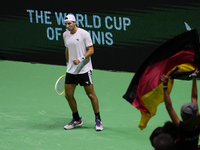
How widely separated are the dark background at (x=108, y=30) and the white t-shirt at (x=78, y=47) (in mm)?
3798

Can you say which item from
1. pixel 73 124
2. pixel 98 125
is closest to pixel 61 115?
pixel 73 124

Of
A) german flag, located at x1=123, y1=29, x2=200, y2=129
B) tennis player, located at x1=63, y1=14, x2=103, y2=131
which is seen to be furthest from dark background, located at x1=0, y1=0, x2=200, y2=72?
german flag, located at x1=123, y1=29, x2=200, y2=129

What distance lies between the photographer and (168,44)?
645cm

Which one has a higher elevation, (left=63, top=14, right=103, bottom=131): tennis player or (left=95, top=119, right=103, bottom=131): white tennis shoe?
(left=63, top=14, right=103, bottom=131): tennis player

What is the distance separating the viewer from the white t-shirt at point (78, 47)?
8.17 meters

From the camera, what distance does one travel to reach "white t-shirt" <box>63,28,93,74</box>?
817cm

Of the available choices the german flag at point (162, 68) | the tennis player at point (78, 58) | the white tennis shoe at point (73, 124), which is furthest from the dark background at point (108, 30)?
the german flag at point (162, 68)

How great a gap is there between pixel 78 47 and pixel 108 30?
420 centimetres

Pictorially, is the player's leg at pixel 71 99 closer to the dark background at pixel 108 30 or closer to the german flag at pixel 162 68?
the german flag at pixel 162 68

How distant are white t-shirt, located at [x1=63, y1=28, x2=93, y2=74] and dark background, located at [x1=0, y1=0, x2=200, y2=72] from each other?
3798 mm

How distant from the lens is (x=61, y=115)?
362 inches

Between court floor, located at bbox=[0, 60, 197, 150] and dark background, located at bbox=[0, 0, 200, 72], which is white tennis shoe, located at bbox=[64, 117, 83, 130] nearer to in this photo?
court floor, located at bbox=[0, 60, 197, 150]

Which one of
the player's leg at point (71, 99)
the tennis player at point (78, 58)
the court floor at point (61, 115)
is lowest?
the court floor at point (61, 115)

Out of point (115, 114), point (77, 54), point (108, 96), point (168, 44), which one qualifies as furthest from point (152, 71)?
point (108, 96)
